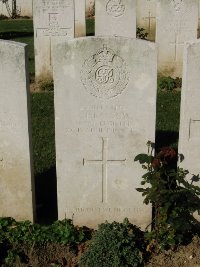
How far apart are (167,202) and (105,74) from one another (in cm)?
146

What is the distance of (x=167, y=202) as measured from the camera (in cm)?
518

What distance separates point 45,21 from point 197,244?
7.29 metres

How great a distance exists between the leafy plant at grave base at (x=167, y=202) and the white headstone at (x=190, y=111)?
0.21 m

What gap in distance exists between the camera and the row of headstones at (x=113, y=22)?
1115 cm

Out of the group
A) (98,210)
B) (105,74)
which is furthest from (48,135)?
(105,74)

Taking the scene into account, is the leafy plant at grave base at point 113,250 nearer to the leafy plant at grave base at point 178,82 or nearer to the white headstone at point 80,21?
the leafy plant at grave base at point 178,82

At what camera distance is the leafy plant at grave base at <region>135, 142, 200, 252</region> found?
5.18 meters

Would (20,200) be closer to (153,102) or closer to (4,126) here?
(4,126)

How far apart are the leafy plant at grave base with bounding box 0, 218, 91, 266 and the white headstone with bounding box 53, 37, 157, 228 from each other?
1.15ft

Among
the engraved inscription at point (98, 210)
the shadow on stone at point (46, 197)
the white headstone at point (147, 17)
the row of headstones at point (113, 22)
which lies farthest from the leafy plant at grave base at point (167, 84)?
the engraved inscription at point (98, 210)

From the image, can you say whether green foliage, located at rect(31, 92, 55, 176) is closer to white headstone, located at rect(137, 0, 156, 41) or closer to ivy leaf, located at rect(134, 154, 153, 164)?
ivy leaf, located at rect(134, 154, 153, 164)

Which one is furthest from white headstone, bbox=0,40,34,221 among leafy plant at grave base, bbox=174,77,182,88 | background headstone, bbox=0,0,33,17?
background headstone, bbox=0,0,33,17

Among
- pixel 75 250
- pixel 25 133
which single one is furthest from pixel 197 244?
pixel 25 133

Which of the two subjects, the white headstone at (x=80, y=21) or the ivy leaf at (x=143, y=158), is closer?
the ivy leaf at (x=143, y=158)
